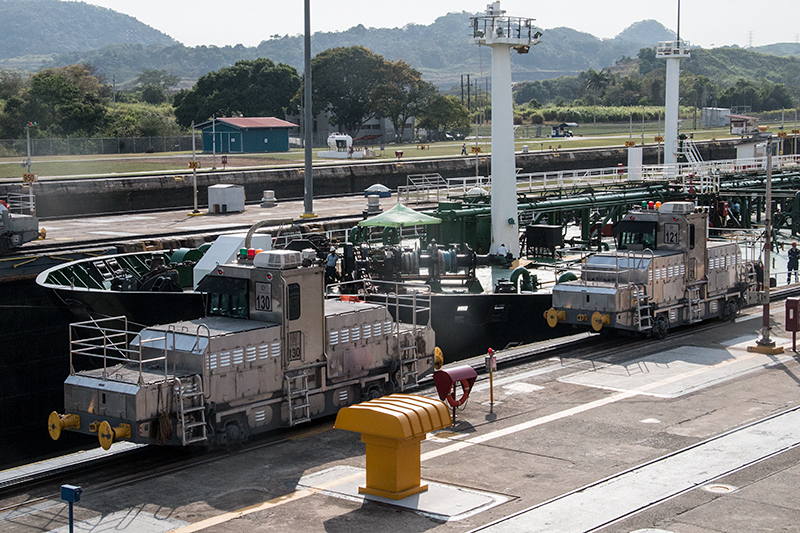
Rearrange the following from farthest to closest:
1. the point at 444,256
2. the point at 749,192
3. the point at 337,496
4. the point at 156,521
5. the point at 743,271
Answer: the point at 749,192, the point at 444,256, the point at 743,271, the point at 337,496, the point at 156,521

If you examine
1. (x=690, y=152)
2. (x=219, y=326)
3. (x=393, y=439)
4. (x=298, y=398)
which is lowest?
(x=298, y=398)

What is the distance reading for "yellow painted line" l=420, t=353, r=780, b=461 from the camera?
13906 millimetres

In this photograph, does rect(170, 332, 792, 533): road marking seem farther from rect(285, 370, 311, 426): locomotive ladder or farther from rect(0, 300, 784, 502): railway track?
rect(0, 300, 784, 502): railway track

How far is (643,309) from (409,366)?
7445 millimetres

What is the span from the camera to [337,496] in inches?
469

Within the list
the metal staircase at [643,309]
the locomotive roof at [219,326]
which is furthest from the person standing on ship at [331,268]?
the locomotive roof at [219,326]

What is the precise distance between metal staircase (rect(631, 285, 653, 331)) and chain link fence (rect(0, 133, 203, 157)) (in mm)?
56104

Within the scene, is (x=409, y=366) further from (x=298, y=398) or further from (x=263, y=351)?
(x=263, y=351)

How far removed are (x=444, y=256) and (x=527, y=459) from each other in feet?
46.2

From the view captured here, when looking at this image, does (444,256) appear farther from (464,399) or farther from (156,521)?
(156,521)

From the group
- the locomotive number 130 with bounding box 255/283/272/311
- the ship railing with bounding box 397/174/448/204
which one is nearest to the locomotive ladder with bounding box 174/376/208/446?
the locomotive number 130 with bounding box 255/283/272/311

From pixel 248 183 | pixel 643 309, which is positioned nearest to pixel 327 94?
pixel 248 183

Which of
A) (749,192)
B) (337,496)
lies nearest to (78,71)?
(749,192)

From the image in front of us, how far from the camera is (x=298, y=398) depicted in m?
14.4
